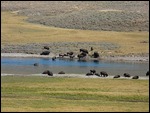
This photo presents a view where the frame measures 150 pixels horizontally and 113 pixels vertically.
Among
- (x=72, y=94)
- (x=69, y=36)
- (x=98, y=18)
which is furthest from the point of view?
(x=98, y=18)

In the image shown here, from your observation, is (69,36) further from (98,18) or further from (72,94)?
(72,94)

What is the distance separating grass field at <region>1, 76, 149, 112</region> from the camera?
28828mm

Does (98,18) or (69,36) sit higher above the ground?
(98,18)

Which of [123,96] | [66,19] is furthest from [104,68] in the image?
[66,19]

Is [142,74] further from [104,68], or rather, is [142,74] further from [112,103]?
[112,103]

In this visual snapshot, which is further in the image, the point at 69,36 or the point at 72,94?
the point at 69,36

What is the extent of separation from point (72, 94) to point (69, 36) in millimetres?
43483

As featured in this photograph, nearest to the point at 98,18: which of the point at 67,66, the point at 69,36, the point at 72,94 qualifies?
the point at 69,36

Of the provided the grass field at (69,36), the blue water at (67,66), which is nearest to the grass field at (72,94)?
the blue water at (67,66)

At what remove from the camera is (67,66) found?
5334 cm

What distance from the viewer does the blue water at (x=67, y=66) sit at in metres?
50.2

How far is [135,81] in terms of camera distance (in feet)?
138

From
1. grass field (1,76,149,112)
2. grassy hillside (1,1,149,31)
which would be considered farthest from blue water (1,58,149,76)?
grassy hillside (1,1,149,31)

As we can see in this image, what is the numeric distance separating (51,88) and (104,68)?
15997mm
